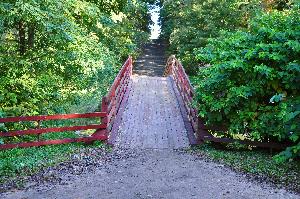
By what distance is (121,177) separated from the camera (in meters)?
7.14

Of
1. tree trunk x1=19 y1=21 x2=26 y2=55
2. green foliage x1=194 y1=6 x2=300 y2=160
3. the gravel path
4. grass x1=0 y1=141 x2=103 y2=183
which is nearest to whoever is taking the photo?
the gravel path

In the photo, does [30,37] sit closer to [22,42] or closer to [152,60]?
[22,42]

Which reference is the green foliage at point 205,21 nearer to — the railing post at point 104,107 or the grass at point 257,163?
the grass at point 257,163

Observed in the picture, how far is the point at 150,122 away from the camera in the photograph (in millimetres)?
11117

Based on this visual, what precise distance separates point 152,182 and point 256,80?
3.48 m

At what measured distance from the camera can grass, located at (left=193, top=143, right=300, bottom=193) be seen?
22.8 ft

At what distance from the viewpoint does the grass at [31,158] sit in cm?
729

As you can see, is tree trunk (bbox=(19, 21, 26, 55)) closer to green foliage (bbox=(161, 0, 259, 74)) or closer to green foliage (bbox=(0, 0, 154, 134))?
green foliage (bbox=(0, 0, 154, 134))


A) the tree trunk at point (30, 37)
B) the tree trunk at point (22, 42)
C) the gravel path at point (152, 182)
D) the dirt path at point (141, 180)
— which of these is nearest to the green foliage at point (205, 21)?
the tree trunk at point (30, 37)

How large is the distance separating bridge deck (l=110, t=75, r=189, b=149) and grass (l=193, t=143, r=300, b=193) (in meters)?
0.97

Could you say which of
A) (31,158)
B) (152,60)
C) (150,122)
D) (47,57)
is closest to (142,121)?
(150,122)

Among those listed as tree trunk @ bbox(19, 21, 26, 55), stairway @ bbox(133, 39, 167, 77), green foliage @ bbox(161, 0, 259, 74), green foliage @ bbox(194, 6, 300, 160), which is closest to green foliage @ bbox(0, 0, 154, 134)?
tree trunk @ bbox(19, 21, 26, 55)

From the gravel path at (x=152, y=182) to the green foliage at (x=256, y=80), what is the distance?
53.4 inches

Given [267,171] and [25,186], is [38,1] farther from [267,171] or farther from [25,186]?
[267,171]
